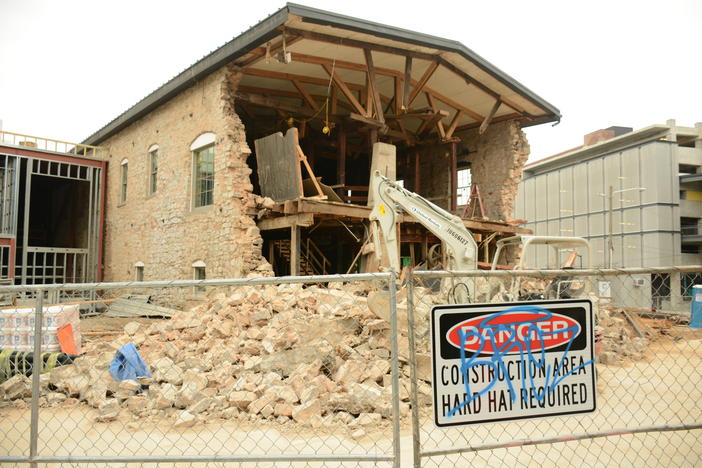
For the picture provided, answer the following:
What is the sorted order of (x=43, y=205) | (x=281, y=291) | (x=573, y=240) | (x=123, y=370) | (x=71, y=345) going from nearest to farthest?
(x=123, y=370), (x=71, y=345), (x=573, y=240), (x=281, y=291), (x=43, y=205)

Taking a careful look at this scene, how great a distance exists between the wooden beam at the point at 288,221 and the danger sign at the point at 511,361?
9.04 meters

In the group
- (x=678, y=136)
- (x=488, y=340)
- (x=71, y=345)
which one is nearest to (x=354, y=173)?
(x=71, y=345)

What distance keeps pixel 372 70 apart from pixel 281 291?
6.48 meters

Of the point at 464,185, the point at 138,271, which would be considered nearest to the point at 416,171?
the point at 464,185

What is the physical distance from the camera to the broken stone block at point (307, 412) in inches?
220

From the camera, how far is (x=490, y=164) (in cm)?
1858

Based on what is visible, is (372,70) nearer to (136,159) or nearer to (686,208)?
(136,159)

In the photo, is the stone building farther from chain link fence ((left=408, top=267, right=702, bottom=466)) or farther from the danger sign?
the danger sign

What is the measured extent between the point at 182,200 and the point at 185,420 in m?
11.0

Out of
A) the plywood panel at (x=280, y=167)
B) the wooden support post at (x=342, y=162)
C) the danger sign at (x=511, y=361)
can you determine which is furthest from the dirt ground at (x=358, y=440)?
the wooden support post at (x=342, y=162)

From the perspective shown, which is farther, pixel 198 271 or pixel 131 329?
pixel 198 271

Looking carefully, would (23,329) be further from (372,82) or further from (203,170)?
(372,82)

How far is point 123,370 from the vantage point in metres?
6.96

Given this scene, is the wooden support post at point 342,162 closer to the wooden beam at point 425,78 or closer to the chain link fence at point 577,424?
the wooden beam at point 425,78
